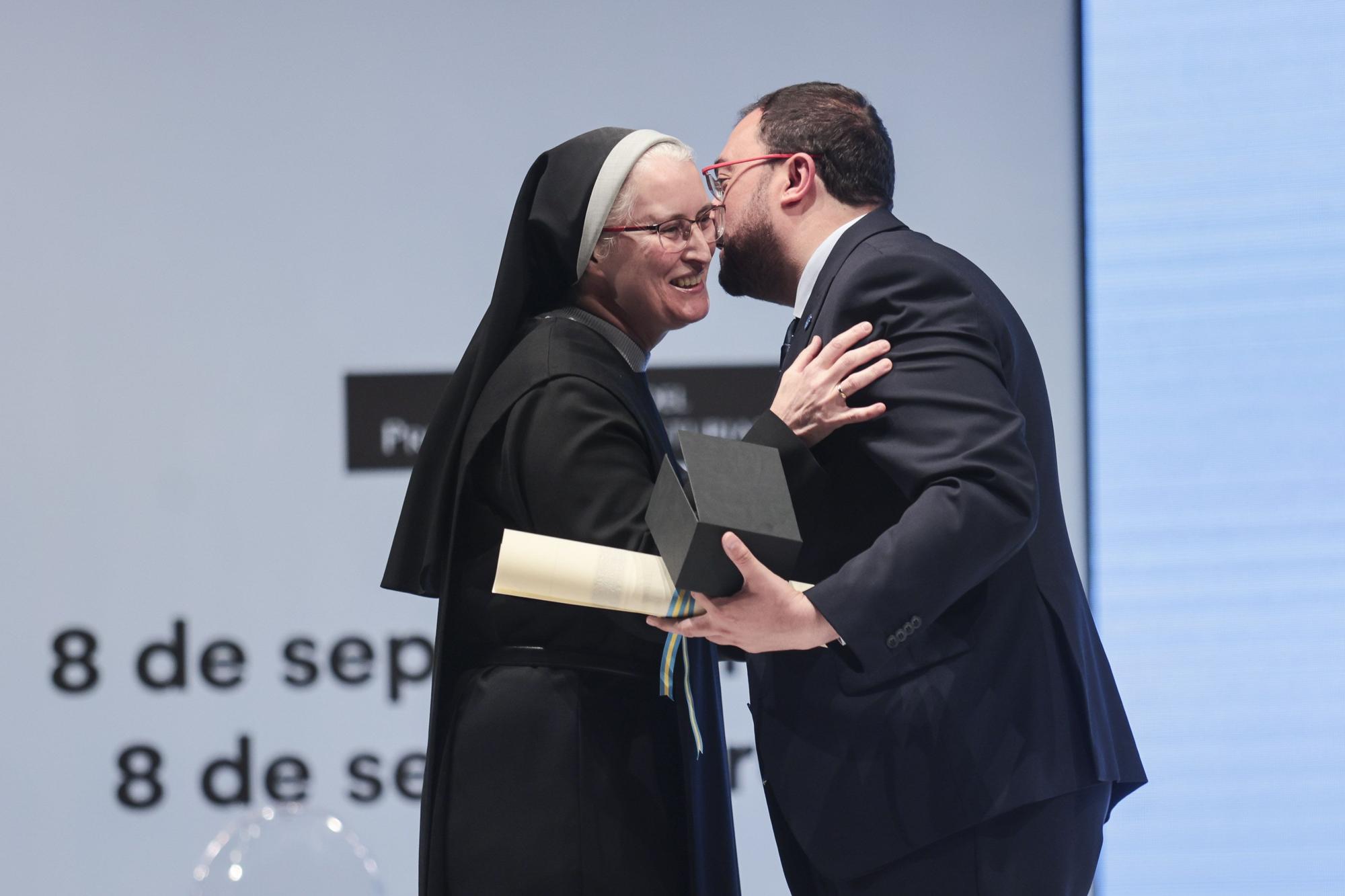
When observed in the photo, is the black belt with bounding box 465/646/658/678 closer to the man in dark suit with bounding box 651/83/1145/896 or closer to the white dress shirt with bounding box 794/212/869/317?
the man in dark suit with bounding box 651/83/1145/896

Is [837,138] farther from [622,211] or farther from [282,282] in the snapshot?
[282,282]

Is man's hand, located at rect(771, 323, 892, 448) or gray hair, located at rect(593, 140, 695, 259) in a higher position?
gray hair, located at rect(593, 140, 695, 259)

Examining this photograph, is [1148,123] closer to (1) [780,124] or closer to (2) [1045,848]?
(1) [780,124]

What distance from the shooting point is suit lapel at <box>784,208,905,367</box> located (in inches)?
77.6

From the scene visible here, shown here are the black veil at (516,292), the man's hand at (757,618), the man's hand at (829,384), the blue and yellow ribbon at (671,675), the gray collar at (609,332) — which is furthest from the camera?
the gray collar at (609,332)

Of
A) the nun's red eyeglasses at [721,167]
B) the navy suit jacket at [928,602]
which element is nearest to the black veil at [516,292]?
the nun's red eyeglasses at [721,167]

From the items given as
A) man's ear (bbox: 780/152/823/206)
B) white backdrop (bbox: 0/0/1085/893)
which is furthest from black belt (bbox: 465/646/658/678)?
white backdrop (bbox: 0/0/1085/893)

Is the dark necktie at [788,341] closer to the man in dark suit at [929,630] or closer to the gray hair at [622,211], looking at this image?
the man in dark suit at [929,630]

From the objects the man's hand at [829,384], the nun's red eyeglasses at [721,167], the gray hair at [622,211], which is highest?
the nun's red eyeglasses at [721,167]

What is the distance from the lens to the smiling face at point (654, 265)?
2264mm

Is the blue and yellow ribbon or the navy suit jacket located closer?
the navy suit jacket

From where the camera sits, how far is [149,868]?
393 cm

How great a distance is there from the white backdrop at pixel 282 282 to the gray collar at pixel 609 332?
165cm

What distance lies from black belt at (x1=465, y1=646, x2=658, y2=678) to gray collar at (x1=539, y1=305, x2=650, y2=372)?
55cm
